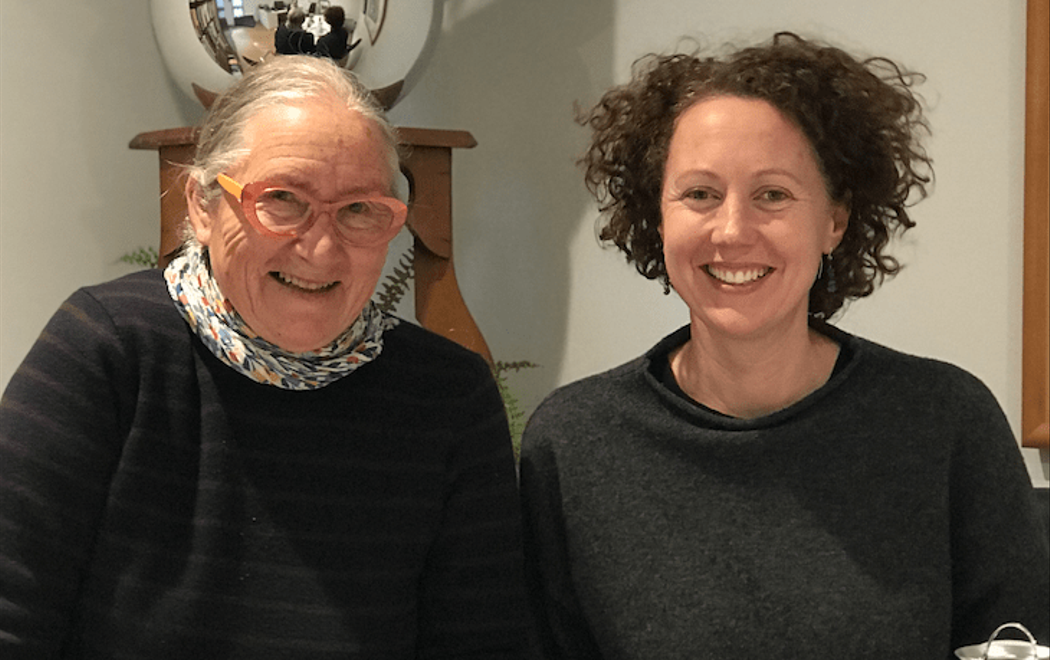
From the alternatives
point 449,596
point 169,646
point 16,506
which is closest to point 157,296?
point 16,506

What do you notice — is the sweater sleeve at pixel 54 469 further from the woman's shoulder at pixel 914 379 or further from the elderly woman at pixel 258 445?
the woman's shoulder at pixel 914 379

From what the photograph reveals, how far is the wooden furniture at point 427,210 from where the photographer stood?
6.98 feet

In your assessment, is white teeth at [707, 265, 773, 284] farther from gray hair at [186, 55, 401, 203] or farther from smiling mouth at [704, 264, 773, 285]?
gray hair at [186, 55, 401, 203]

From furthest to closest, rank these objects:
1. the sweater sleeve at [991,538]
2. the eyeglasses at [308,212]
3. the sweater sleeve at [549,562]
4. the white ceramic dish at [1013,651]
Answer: the sweater sleeve at [549,562] < the sweater sleeve at [991,538] < the eyeglasses at [308,212] < the white ceramic dish at [1013,651]

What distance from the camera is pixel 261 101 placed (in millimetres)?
1362

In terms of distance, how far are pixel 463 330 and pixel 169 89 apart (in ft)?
3.09

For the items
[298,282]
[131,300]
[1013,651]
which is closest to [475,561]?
[298,282]

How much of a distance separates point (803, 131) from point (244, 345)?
74 cm

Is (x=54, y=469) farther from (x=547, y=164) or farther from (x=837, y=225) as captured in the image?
(x=547, y=164)

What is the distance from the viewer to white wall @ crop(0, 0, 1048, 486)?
2.08 meters

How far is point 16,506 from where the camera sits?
1.25 m

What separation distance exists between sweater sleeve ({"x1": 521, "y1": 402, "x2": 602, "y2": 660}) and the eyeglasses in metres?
0.39

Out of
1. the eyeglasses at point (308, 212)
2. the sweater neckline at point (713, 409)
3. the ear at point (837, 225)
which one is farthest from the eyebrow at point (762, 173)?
the eyeglasses at point (308, 212)

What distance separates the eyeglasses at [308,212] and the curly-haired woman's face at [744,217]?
37 centimetres
